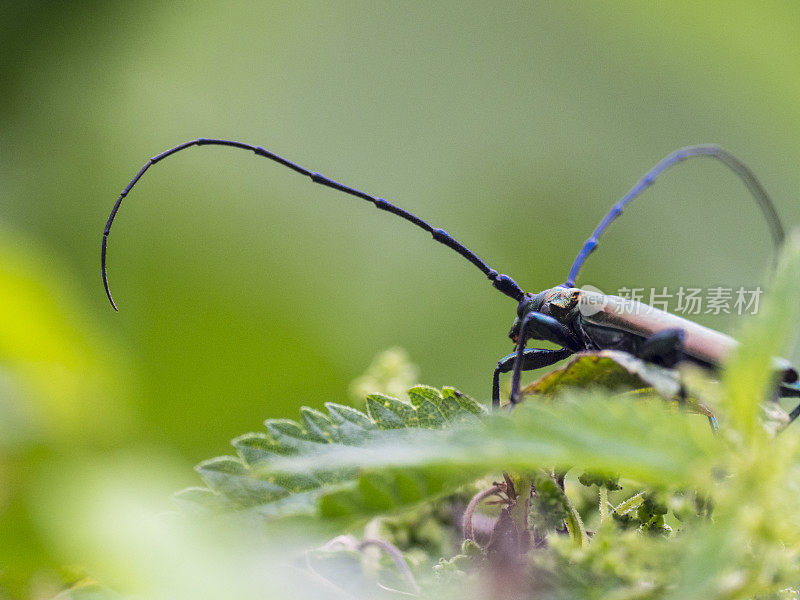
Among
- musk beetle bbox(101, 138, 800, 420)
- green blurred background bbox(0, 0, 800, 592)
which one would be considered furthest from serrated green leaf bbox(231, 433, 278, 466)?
green blurred background bbox(0, 0, 800, 592)

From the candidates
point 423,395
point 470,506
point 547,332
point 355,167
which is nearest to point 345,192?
point 547,332

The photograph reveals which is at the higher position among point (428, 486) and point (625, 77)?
point (625, 77)

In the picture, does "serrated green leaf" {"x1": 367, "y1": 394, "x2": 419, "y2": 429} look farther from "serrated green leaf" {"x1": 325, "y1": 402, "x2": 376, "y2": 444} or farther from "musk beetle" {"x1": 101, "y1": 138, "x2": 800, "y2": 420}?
"musk beetle" {"x1": 101, "y1": 138, "x2": 800, "y2": 420}

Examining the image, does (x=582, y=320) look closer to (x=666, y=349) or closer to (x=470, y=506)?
(x=666, y=349)

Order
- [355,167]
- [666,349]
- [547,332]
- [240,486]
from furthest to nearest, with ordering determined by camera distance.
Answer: [355,167] < [547,332] < [666,349] < [240,486]

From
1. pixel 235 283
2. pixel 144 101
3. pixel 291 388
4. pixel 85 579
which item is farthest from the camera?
pixel 144 101

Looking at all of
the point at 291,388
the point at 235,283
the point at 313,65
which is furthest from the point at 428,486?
the point at 313,65

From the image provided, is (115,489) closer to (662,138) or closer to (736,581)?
(736,581)
